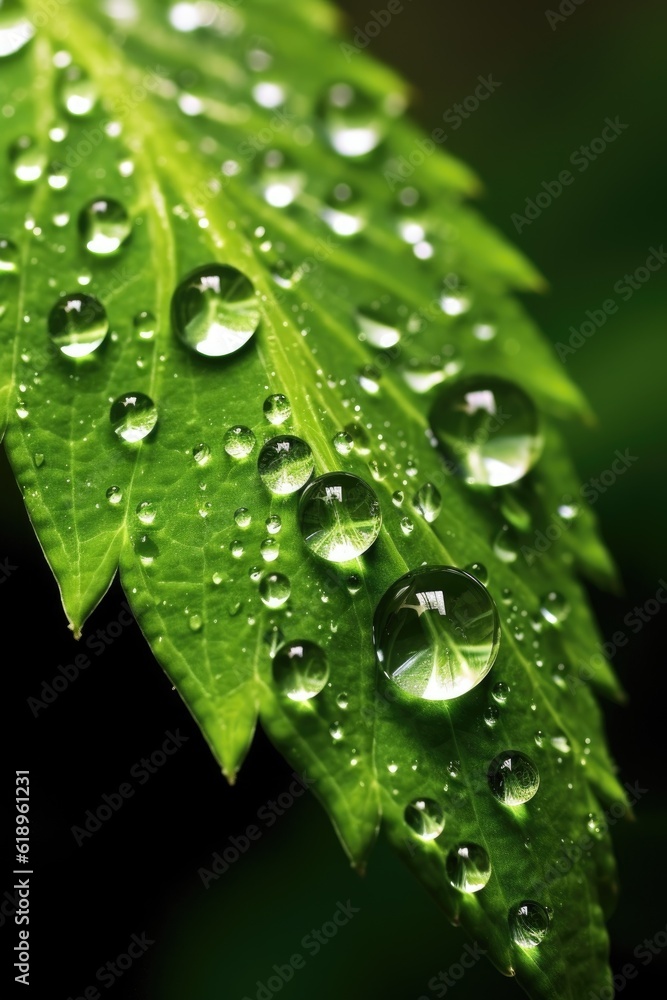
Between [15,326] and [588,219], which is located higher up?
[588,219]

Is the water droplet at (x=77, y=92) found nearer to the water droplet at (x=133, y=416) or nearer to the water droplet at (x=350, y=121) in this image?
the water droplet at (x=350, y=121)

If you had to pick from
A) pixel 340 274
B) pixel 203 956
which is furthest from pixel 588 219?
pixel 203 956

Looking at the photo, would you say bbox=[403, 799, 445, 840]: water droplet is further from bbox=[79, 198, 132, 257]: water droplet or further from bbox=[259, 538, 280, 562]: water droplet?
bbox=[79, 198, 132, 257]: water droplet

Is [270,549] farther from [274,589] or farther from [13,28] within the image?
[13,28]

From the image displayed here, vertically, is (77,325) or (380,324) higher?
(380,324)

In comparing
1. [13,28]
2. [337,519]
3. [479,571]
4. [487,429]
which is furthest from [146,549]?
[13,28]

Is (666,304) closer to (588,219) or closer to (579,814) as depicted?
(588,219)
